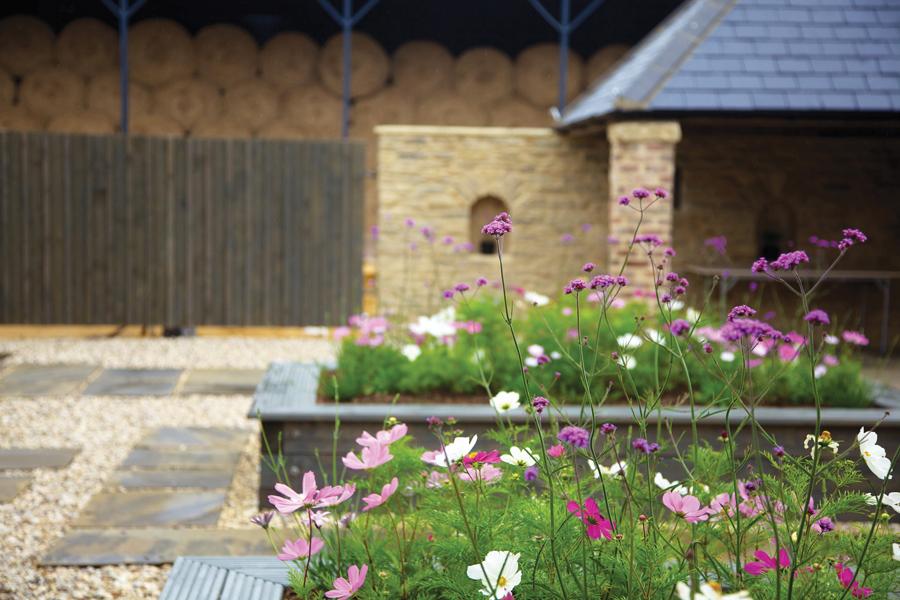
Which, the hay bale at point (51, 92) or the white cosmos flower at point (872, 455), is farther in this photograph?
the hay bale at point (51, 92)

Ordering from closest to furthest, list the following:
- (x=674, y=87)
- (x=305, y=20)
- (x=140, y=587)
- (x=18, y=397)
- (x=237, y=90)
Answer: (x=140, y=587) → (x=18, y=397) → (x=674, y=87) → (x=237, y=90) → (x=305, y=20)

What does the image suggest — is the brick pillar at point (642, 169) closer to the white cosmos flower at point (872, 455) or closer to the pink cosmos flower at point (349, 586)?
the white cosmos flower at point (872, 455)

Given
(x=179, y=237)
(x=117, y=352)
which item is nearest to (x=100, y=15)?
(x=179, y=237)

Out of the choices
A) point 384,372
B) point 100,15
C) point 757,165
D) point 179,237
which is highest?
point 100,15

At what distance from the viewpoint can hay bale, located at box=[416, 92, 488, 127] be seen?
500 inches

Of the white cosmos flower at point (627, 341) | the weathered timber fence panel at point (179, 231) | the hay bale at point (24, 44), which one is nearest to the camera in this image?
the white cosmos flower at point (627, 341)

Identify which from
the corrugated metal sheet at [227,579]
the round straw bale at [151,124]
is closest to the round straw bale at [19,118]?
the round straw bale at [151,124]

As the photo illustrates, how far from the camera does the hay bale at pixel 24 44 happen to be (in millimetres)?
12008

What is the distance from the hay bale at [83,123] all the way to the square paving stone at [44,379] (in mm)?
4390

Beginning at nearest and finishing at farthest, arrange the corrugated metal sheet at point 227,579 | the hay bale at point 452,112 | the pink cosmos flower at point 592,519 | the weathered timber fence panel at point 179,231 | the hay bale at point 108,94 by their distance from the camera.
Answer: the pink cosmos flower at point 592,519, the corrugated metal sheet at point 227,579, the weathered timber fence panel at point 179,231, the hay bale at point 108,94, the hay bale at point 452,112

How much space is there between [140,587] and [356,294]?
695 centimetres

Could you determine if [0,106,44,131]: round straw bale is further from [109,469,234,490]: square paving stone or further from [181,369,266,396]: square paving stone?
[109,469,234,490]: square paving stone

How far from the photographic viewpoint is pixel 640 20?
13.5 metres

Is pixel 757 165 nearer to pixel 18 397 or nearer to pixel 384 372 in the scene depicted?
pixel 384 372
